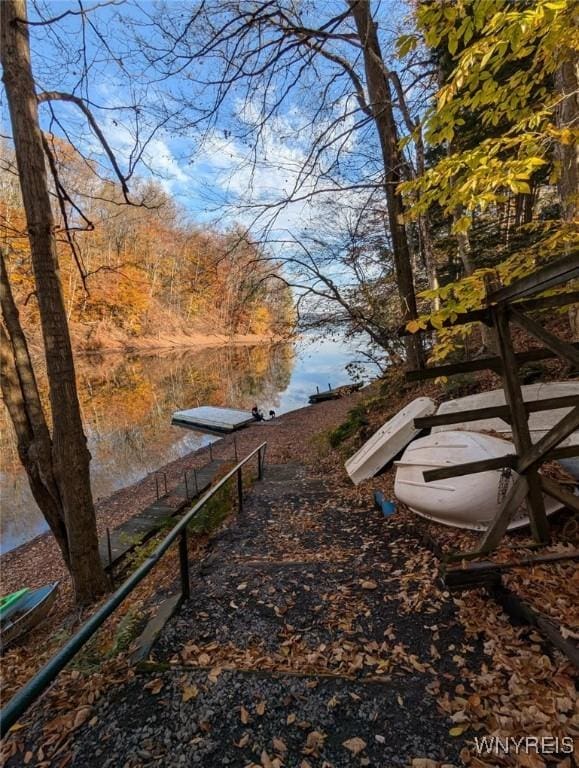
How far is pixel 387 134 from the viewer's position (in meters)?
7.28

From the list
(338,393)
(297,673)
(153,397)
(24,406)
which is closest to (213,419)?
(338,393)

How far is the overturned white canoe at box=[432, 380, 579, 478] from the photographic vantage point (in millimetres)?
3785

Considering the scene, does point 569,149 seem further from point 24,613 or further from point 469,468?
point 24,613

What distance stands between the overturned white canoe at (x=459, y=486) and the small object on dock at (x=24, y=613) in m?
5.28

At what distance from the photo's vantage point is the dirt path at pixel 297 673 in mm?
1837

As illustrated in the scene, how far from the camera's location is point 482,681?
2.08 metres

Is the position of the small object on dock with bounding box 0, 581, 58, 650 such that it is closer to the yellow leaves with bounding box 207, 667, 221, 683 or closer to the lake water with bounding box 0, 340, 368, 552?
the yellow leaves with bounding box 207, 667, 221, 683

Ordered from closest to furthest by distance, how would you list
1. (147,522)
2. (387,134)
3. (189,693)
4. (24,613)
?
(189,693)
(24,613)
(387,134)
(147,522)

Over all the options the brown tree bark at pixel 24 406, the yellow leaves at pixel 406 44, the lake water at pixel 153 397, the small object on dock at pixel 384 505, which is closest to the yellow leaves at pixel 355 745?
the small object on dock at pixel 384 505

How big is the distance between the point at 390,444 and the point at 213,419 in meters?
14.8

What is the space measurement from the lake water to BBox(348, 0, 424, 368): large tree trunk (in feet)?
13.1

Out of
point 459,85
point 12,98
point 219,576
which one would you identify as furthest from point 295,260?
point 219,576

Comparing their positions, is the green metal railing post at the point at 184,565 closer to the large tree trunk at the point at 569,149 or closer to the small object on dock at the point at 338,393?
the large tree trunk at the point at 569,149

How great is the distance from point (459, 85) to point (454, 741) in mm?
3819
